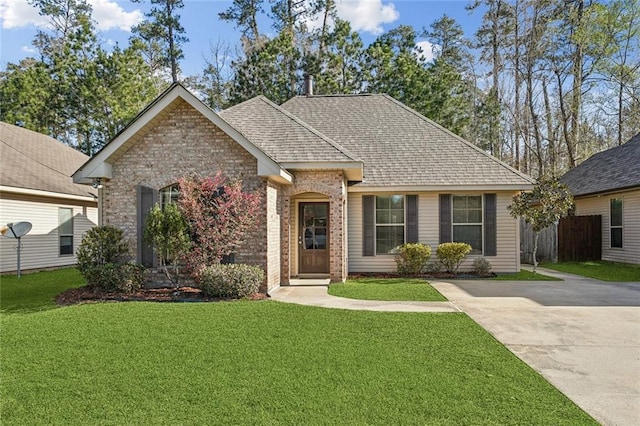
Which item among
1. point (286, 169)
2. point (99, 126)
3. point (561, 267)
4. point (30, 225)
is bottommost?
point (561, 267)

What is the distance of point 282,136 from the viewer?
11352 mm

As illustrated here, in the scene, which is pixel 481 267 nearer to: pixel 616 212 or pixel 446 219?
pixel 446 219

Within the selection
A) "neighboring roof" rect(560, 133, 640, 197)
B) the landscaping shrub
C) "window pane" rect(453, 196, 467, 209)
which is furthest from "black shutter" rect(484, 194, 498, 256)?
"neighboring roof" rect(560, 133, 640, 197)

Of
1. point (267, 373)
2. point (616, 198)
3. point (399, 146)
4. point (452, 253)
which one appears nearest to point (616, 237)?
point (616, 198)

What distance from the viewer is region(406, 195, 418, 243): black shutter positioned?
1331 cm

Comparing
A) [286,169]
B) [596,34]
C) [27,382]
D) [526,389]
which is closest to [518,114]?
[596,34]

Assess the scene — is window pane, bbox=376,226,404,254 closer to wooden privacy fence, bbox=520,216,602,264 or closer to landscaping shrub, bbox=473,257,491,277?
landscaping shrub, bbox=473,257,491,277

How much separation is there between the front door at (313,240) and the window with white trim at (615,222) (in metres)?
11.9

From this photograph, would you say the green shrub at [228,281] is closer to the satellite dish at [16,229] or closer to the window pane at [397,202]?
the window pane at [397,202]

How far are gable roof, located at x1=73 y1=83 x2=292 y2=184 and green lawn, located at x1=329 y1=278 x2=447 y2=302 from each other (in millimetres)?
3227

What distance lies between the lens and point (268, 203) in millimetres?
9922

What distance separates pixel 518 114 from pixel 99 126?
28.7 meters

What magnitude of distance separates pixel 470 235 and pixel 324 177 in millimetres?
5538

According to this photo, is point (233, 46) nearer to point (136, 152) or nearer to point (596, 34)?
point (136, 152)
